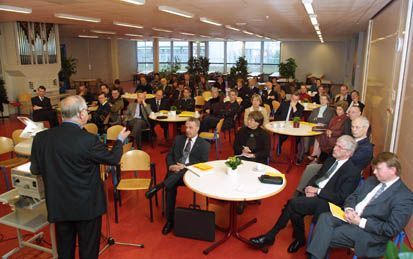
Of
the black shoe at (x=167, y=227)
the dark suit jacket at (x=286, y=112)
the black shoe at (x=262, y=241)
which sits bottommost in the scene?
the black shoe at (x=167, y=227)

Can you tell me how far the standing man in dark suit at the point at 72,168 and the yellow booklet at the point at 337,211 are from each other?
2267 mm

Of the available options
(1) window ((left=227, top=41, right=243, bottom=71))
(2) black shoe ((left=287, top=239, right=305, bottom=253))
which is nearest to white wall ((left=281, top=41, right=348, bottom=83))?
(1) window ((left=227, top=41, right=243, bottom=71))

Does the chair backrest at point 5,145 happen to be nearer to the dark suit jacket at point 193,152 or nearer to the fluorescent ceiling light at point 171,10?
the dark suit jacket at point 193,152

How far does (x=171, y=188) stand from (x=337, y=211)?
6.96 feet

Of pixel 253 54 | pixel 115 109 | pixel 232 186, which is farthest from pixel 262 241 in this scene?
pixel 253 54

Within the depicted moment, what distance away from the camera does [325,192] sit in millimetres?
3775

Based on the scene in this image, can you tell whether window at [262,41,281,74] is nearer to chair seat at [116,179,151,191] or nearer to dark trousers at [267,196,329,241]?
chair seat at [116,179,151,191]

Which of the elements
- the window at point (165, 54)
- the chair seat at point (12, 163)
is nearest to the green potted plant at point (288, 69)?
the window at point (165, 54)

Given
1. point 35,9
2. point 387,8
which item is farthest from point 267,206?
point 35,9

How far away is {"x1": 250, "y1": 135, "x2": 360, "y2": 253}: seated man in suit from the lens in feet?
12.1

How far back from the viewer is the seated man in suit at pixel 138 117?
792cm

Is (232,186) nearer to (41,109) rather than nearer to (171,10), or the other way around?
(171,10)

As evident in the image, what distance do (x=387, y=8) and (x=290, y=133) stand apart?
407 cm

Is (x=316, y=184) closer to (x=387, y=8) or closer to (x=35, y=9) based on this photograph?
(x=387, y=8)
